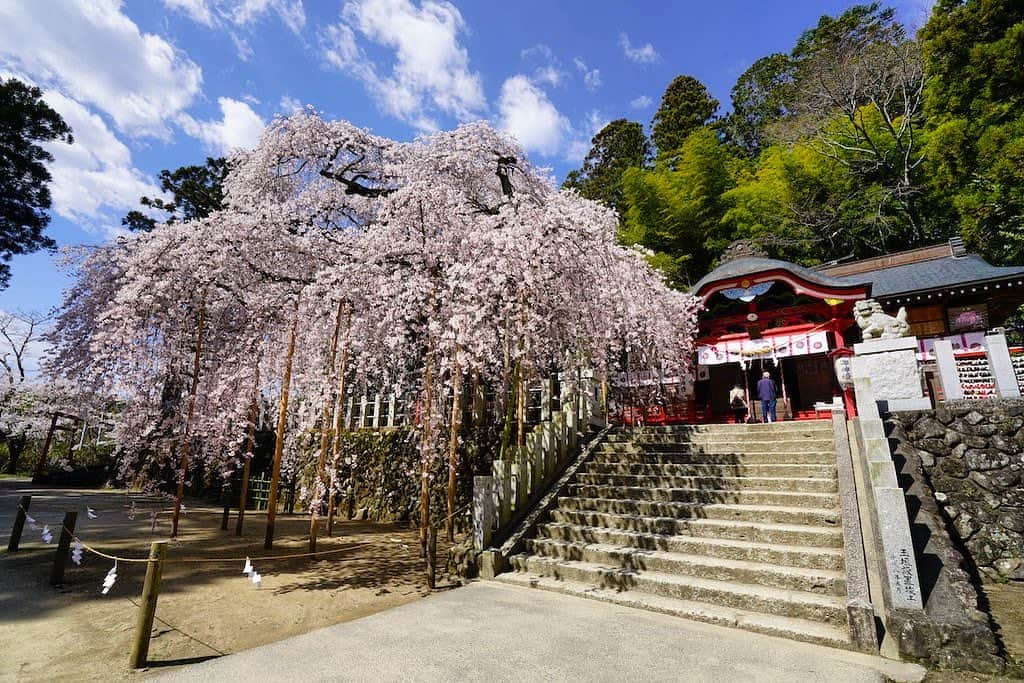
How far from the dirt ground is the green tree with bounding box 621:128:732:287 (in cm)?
2196

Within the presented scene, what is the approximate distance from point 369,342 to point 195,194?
78.3 feet

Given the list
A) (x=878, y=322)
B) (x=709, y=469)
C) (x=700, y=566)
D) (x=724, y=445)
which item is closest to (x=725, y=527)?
(x=700, y=566)

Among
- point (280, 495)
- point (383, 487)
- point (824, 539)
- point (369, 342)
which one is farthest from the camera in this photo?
point (280, 495)

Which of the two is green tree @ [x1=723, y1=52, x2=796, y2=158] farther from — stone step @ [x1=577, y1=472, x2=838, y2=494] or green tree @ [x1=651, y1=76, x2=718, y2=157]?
stone step @ [x1=577, y1=472, x2=838, y2=494]

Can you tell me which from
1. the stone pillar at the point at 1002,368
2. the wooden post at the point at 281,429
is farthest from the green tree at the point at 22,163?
the stone pillar at the point at 1002,368

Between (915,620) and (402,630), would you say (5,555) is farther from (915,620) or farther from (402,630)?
(915,620)

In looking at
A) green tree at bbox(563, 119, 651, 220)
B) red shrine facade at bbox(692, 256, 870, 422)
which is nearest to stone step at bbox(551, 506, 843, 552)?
red shrine facade at bbox(692, 256, 870, 422)

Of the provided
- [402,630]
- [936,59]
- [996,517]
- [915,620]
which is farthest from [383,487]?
[936,59]

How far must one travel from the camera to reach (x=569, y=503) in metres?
7.84

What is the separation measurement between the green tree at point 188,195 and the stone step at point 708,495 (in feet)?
86.5

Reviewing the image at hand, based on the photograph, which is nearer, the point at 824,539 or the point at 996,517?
the point at 824,539

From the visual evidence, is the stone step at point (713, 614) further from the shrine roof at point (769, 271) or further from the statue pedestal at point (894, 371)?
the shrine roof at point (769, 271)

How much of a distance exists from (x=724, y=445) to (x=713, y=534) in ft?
9.75

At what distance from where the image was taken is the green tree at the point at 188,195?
81.7 ft
